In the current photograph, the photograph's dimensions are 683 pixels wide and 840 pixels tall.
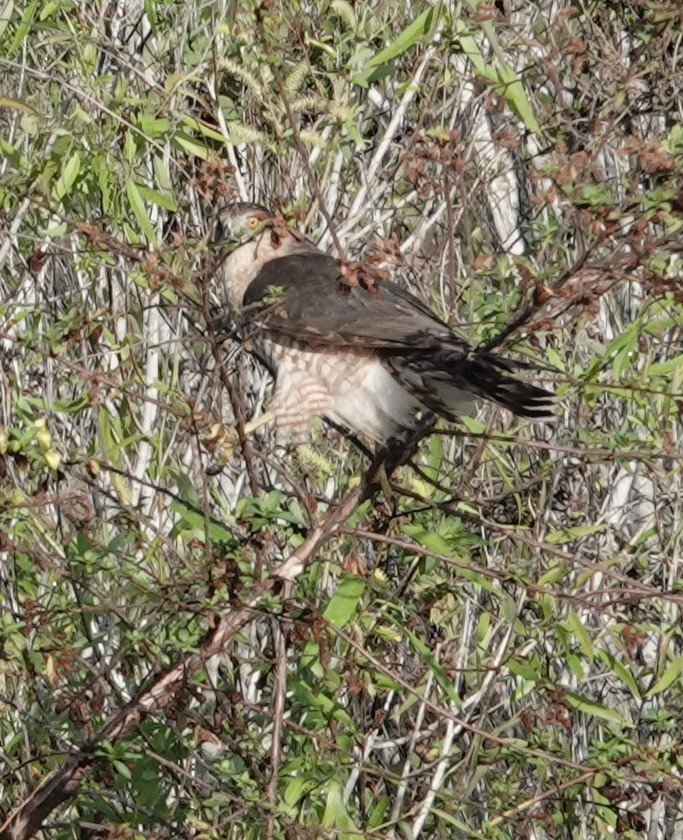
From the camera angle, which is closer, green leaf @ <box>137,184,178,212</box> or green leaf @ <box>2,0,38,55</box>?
green leaf @ <box>137,184,178,212</box>

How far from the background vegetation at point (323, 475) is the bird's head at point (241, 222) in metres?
0.09

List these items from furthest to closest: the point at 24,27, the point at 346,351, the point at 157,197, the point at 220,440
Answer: the point at 346,351 → the point at 24,27 → the point at 157,197 → the point at 220,440

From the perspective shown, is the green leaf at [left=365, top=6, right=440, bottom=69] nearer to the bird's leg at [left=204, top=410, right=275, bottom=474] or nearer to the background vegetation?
the background vegetation

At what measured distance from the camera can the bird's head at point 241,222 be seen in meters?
2.70

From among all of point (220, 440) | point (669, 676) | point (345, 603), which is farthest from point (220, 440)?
point (669, 676)

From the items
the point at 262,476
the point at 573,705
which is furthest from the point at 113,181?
the point at 573,705

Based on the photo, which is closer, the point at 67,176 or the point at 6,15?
the point at 67,176

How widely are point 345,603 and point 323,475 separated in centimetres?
90

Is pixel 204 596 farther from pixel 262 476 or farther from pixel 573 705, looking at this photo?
pixel 262 476

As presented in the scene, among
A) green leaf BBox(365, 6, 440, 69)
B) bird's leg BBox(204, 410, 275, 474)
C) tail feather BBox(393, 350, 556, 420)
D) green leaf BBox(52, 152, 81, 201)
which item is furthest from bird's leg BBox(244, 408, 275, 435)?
green leaf BBox(365, 6, 440, 69)

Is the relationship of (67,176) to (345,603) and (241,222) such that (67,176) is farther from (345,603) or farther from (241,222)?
(345,603)

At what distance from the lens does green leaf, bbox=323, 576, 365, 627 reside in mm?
2984

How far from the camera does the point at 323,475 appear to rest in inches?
153

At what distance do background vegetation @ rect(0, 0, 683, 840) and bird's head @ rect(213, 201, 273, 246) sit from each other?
9cm
